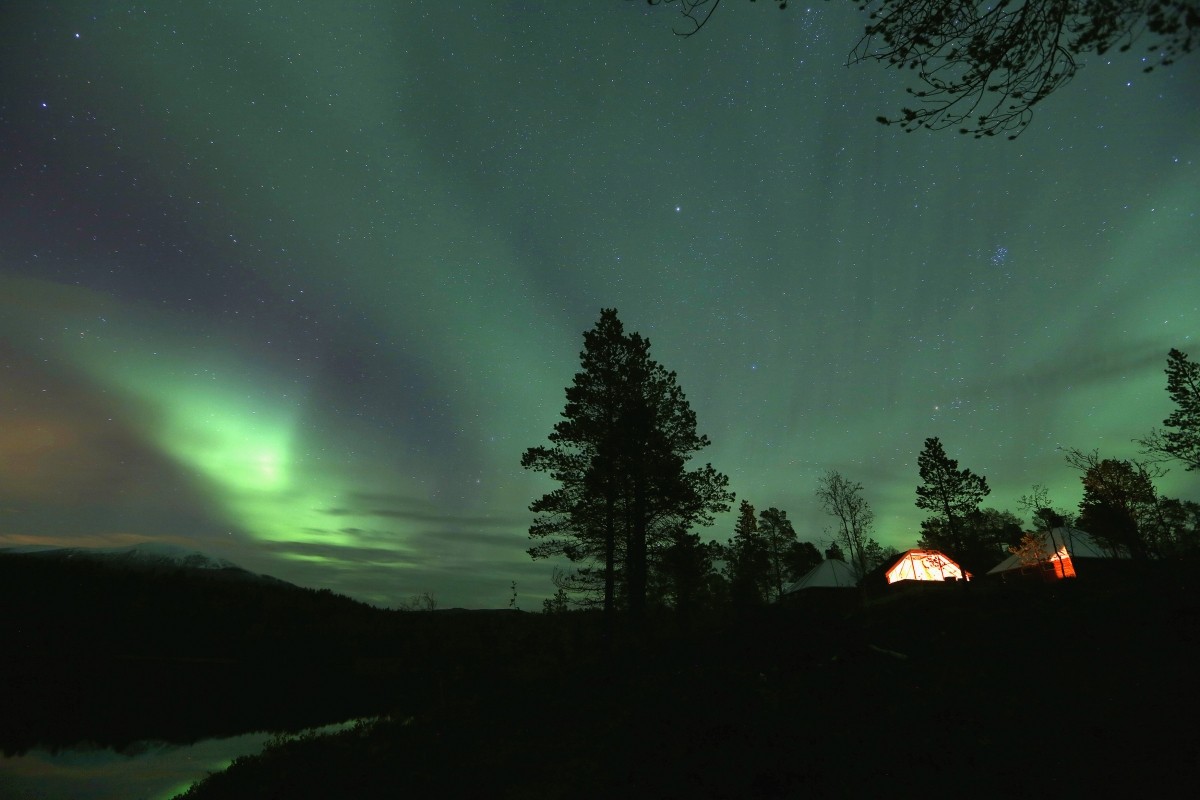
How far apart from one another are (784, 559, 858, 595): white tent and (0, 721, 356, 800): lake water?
4082cm

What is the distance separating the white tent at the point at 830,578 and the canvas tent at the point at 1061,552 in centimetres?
1182

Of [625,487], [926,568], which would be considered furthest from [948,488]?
[625,487]

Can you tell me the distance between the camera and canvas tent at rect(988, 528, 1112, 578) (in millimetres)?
33406

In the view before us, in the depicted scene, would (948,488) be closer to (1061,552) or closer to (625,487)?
(1061,552)

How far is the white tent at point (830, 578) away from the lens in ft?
135

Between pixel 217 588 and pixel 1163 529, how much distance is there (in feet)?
336

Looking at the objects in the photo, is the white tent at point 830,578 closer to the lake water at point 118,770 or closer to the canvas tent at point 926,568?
the canvas tent at point 926,568

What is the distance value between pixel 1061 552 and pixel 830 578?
1614 cm

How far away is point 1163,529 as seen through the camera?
49625mm

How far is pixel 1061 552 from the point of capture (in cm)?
3388

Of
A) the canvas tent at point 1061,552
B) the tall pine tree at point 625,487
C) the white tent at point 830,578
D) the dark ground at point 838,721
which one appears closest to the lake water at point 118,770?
the dark ground at point 838,721

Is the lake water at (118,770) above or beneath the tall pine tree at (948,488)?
beneath

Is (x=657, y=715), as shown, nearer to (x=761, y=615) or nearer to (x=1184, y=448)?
(x=761, y=615)

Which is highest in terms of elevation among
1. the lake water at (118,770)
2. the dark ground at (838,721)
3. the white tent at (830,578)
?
the white tent at (830,578)
